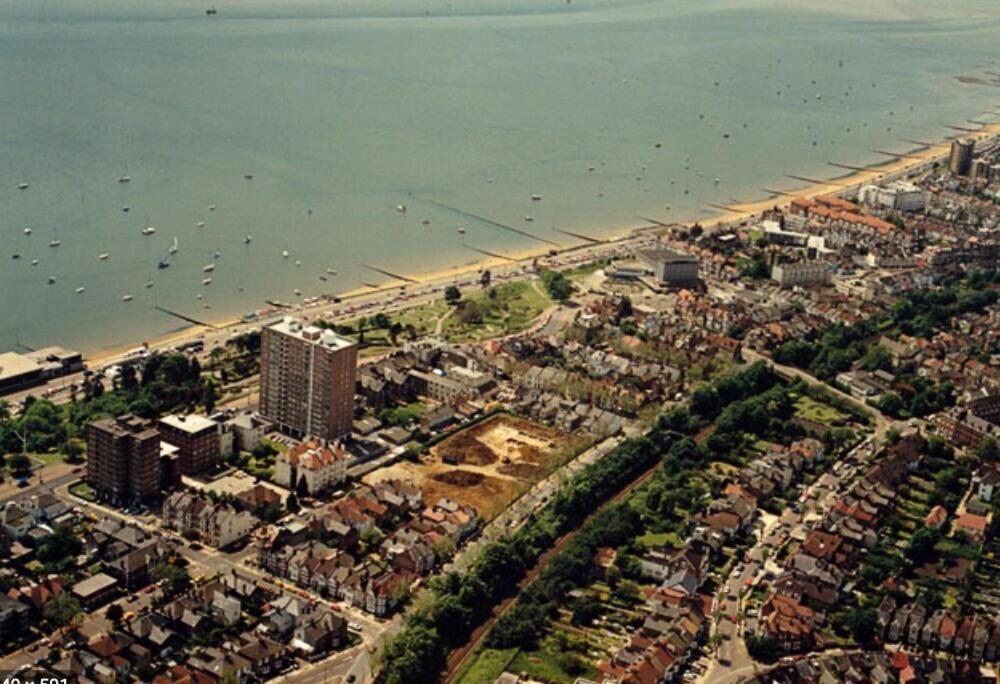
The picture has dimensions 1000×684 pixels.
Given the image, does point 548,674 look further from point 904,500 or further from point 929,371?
point 929,371

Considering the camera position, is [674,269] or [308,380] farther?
[674,269]

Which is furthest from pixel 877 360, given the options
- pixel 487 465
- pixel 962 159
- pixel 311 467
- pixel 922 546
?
pixel 962 159

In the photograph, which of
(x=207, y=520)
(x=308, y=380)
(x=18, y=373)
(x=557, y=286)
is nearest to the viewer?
(x=207, y=520)

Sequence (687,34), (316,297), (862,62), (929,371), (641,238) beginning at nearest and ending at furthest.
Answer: (929,371) → (316,297) → (641,238) → (862,62) → (687,34)

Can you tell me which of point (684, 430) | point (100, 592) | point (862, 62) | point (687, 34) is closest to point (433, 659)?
point (100, 592)

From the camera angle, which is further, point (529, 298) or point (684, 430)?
point (529, 298)

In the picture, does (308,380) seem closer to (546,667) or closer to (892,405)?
(546,667)
